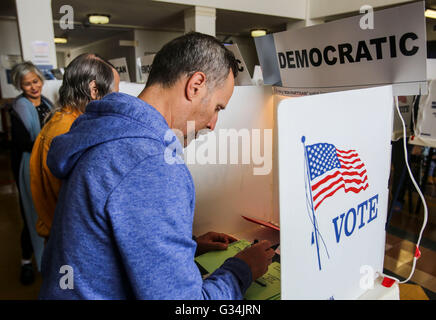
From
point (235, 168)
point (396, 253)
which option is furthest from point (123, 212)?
point (396, 253)

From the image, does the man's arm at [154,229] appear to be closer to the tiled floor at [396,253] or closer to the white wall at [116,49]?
the tiled floor at [396,253]

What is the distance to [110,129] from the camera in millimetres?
533

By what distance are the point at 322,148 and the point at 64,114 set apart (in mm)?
1068

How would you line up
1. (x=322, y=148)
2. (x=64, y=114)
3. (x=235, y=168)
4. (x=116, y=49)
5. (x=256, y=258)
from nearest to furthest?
(x=322, y=148) → (x=256, y=258) → (x=64, y=114) → (x=235, y=168) → (x=116, y=49)

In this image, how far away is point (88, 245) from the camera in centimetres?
54

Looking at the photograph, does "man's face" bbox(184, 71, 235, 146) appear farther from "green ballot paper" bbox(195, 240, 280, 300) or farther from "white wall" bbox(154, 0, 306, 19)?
"white wall" bbox(154, 0, 306, 19)

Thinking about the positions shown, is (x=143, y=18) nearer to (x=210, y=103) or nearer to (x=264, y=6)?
(x=264, y=6)

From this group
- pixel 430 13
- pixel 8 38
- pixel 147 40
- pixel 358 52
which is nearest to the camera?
pixel 358 52

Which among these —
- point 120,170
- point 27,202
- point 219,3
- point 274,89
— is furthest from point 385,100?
point 219,3

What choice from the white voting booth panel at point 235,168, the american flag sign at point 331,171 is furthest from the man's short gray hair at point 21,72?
the american flag sign at point 331,171

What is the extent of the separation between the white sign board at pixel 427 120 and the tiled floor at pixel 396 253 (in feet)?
2.59

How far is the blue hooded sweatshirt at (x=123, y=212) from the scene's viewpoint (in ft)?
1.64

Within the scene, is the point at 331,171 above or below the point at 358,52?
below
